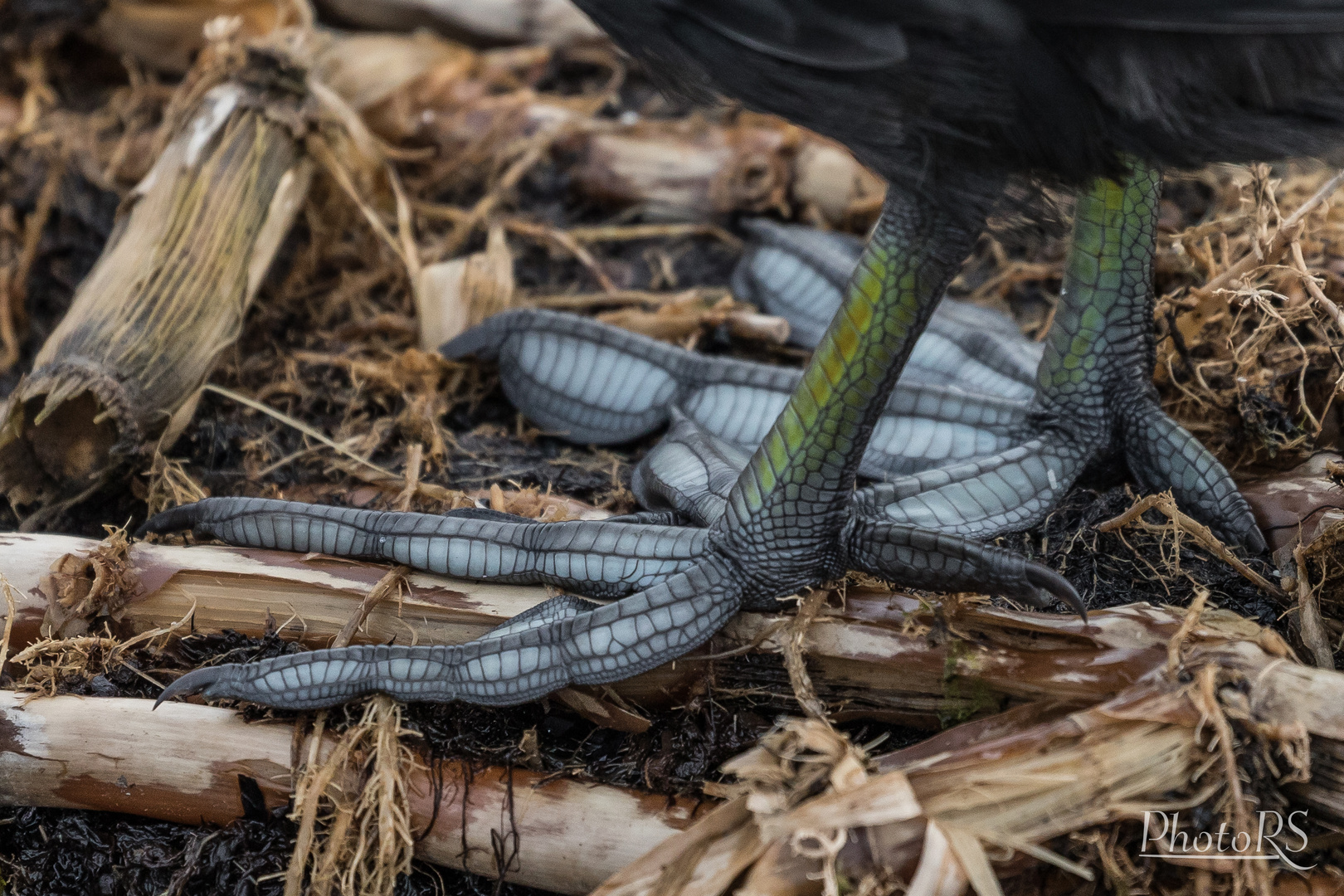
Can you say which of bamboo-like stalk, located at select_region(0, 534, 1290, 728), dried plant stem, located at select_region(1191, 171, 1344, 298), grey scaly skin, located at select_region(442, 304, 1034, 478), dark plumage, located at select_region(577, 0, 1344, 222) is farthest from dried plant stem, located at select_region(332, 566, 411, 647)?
dried plant stem, located at select_region(1191, 171, 1344, 298)

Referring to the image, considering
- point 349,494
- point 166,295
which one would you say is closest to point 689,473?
point 349,494

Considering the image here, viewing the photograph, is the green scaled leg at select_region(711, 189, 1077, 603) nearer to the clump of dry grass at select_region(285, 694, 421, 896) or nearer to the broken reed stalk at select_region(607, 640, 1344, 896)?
the broken reed stalk at select_region(607, 640, 1344, 896)

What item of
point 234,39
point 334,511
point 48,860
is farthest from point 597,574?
point 234,39

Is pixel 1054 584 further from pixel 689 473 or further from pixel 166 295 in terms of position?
pixel 166 295

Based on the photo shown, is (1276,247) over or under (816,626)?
over

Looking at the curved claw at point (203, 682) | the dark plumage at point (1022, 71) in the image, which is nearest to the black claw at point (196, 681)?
the curved claw at point (203, 682)

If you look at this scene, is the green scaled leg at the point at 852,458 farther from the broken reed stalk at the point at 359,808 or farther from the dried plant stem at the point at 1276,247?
the dried plant stem at the point at 1276,247
